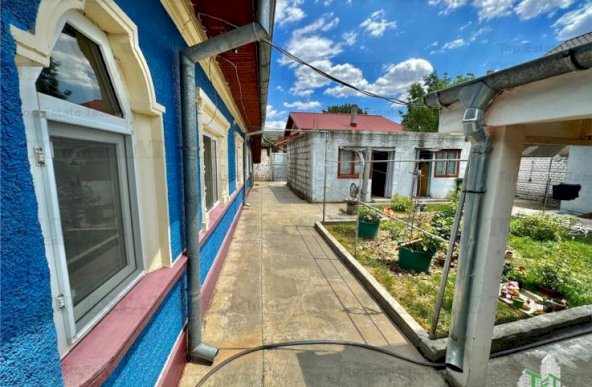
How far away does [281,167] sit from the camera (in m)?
21.9

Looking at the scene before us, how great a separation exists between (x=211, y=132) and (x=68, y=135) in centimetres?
283

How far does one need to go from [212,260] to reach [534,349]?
144 inches

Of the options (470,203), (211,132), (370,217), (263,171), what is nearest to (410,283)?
(370,217)

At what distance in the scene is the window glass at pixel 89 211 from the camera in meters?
1.09

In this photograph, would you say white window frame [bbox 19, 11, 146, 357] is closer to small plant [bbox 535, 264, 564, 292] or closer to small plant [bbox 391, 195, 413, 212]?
small plant [bbox 535, 264, 564, 292]

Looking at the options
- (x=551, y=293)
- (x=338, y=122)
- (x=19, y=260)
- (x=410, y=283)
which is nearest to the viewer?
(x=19, y=260)

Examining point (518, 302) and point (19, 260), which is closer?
point (19, 260)

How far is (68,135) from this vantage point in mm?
1073

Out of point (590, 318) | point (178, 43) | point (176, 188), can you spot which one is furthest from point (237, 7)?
point (590, 318)

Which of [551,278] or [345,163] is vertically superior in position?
[345,163]

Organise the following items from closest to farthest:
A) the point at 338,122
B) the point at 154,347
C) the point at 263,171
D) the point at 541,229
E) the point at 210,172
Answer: the point at 154,347
the point at 210,172
the point at 541,229
the point at 338,122
the point at 263,171

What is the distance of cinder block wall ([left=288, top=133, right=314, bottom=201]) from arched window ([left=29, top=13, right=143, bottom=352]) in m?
8.66

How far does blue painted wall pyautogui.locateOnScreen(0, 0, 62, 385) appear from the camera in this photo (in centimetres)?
68

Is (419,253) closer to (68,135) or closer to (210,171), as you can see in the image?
(210,171)
